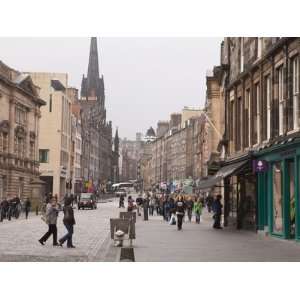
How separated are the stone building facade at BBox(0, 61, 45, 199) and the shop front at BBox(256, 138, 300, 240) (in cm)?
3888

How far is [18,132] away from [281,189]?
4720cm

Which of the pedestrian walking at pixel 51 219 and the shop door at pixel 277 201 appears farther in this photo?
the shop door at pixel 277 201

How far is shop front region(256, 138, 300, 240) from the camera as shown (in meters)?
20.9

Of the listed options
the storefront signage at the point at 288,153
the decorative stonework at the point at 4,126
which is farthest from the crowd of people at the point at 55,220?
the decorative stonework at the point at 4,126

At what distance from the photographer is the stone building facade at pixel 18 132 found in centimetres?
6219

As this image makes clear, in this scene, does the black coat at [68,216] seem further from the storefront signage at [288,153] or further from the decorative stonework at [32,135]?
the decorative stonework at [32,135]

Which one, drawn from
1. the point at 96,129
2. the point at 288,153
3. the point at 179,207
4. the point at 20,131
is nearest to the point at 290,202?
the point at 288,153

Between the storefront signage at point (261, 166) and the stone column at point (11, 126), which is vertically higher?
the stone column at point (11, 126)

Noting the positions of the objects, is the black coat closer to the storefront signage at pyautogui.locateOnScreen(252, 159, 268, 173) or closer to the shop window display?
the shop window display

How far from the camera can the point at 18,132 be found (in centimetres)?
6625

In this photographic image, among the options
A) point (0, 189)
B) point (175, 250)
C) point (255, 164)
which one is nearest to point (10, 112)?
point (0, 189)

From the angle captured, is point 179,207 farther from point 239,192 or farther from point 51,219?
point 51,219

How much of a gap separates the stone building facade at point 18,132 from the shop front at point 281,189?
1531 inches
